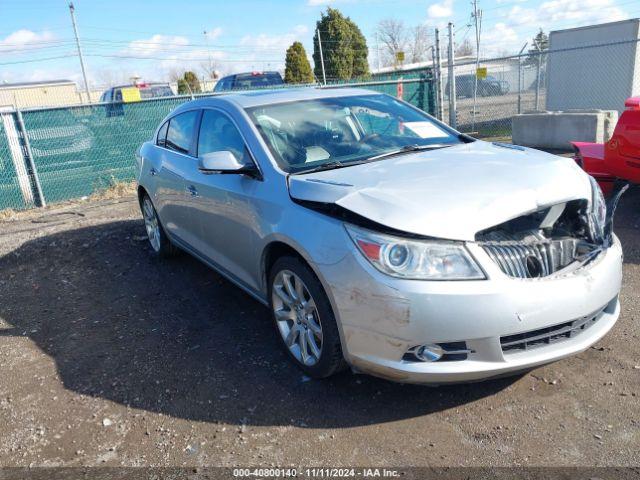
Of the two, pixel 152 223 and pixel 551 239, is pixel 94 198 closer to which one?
pixel 152 223

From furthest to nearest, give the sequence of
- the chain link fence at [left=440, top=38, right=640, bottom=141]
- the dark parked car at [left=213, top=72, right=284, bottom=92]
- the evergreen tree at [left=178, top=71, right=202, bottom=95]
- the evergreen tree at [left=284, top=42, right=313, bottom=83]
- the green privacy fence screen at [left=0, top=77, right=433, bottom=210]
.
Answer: the evergreen tree at [left=178, top=71, right=202, bottom=95] < the evergreen tree at [left=284, top=42, right=313, bottom=83] < the dark parked car at [left=213, top=72, right=284, bottom=92] < the chain link fence at [left=440, top=38, right=640, bottom=141] < the green privacy fence screen at [left=0, top=77, right=433, bottom=210]

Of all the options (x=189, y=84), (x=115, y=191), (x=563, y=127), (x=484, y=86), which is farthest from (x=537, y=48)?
(x=115, y=191)

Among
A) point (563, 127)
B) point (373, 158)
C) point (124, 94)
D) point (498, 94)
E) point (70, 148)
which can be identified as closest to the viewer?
point (373, 158)

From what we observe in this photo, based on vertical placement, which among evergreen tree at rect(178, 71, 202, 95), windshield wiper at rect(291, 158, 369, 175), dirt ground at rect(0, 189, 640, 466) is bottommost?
dirt ground at rect(0, 189, 640, 466)

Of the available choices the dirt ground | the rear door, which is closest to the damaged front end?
the dirt ground

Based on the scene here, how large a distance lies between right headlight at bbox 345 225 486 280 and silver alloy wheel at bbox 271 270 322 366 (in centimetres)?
59

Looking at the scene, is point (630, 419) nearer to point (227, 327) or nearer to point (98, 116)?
point (227, 327)

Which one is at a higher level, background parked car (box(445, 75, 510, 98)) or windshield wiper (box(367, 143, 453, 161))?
windshield wiper (box(367, 143, 453, 161))

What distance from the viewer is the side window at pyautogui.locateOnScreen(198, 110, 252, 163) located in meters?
3.75

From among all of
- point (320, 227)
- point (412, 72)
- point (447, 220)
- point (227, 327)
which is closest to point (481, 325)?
point (447, 220)

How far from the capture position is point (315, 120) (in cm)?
388

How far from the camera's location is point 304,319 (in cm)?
318

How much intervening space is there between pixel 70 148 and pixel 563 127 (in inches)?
381

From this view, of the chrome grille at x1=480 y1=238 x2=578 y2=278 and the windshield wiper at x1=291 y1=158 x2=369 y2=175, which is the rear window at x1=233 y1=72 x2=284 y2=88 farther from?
the chrome grille at x1=480 y1=238 x2=578 y2=278
